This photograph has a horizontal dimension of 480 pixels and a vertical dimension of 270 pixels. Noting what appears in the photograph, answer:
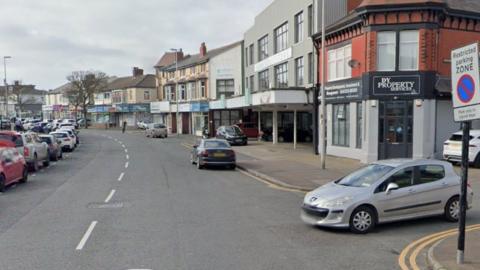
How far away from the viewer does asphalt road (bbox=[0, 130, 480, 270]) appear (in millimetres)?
7793

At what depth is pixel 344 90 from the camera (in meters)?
26.6

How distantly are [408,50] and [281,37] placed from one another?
16.1 m

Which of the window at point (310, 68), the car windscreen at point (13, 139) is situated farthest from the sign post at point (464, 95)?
the window at point (310, 68)

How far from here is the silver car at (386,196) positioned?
9.85 m

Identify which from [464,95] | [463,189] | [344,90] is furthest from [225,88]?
[463,189]

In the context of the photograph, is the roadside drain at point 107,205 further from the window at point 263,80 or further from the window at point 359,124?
the window at point 263,80

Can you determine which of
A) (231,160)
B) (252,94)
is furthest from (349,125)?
(252,94)

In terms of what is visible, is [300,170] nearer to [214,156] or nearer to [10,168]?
[214,156]

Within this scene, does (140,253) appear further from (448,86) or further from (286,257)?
(448,86)

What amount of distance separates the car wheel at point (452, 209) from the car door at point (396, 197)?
111 centimetres

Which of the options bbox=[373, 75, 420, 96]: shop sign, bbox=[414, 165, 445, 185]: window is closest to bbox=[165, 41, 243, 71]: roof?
bbox=[373, 75, 420, 96]: shop sign

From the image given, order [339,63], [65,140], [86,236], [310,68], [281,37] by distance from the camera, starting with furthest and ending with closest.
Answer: [281,37], [65,140], [310,68], [339,63], [86,236]

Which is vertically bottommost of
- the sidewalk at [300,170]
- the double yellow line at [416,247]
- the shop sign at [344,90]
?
the sidewalk at [300,170]

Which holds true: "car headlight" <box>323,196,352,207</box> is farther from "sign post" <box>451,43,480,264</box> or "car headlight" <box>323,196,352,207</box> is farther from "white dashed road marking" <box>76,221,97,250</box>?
"white dashed road marking" <box>76,221,97,250</box>
